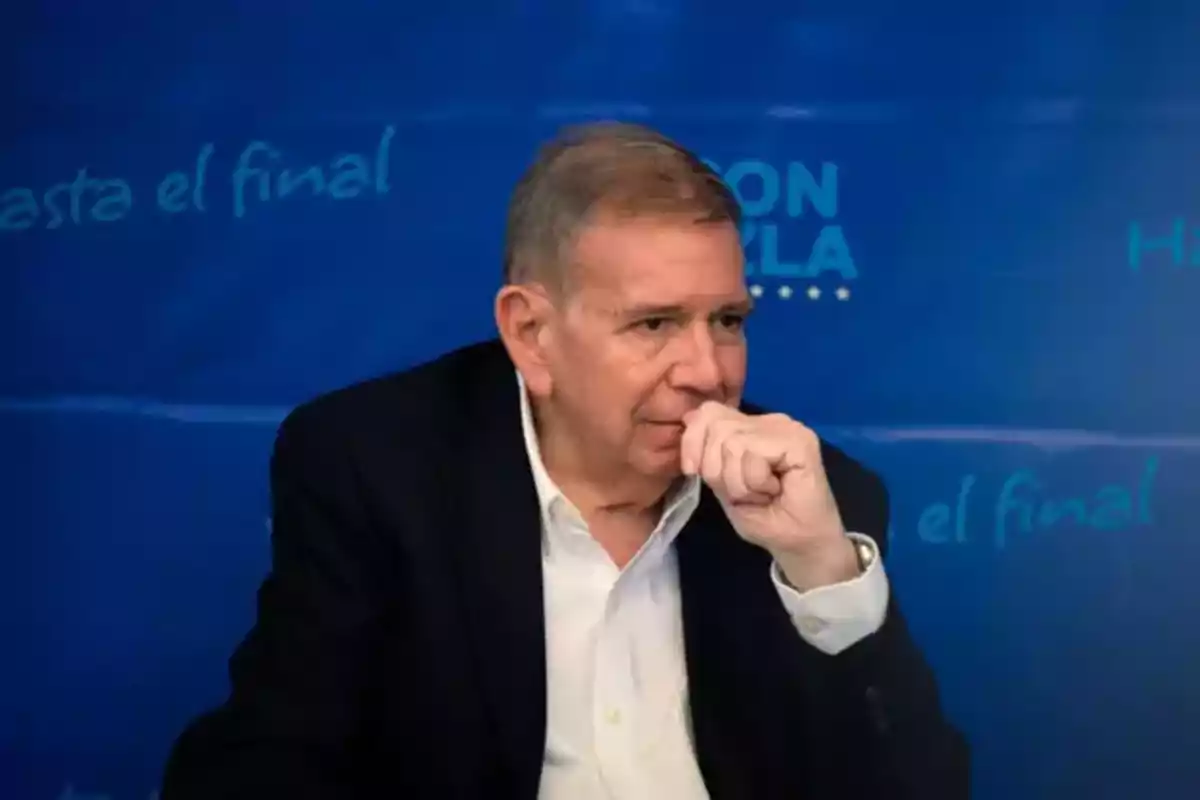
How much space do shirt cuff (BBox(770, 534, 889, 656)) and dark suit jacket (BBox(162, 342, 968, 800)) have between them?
0.06ft

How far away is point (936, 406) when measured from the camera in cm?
164

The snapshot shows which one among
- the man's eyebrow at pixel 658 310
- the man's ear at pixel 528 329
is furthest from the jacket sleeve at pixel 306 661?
the man's eyebrow at pixel 658 310

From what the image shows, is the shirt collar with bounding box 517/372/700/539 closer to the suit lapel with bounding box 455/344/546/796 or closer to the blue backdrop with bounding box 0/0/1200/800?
the suit lapel with bounding box 455/344/546/796

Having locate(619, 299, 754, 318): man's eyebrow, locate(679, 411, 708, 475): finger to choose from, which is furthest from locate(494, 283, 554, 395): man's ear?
locate(679, 411, 708, 475): finger

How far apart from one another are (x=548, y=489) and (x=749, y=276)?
1.49ft

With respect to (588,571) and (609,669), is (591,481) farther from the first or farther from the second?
(609,669)

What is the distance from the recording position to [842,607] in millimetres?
1268

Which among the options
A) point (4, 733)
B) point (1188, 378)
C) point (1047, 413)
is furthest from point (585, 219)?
point (4, 733)

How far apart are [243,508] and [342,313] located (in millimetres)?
302

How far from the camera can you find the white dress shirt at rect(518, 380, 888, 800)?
4.48 feet

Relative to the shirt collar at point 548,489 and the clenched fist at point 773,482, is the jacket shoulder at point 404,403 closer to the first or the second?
the shirt collar at point 548,489

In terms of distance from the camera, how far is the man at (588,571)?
1.27m

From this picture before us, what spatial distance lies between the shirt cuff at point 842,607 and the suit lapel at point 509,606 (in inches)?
10.5

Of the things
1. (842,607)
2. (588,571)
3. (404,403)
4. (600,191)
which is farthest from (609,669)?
(600,191)
